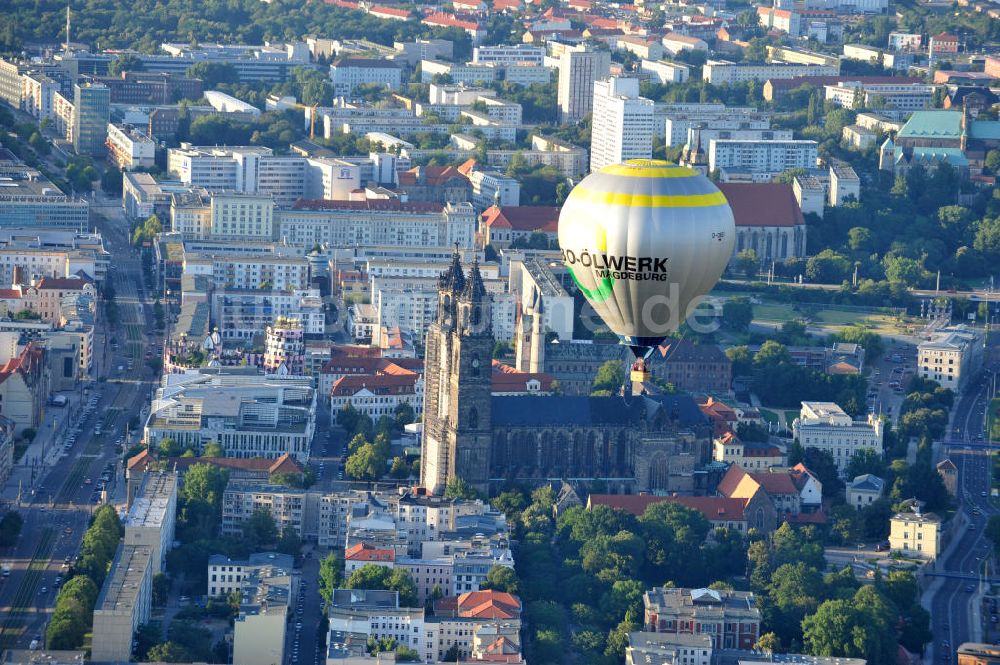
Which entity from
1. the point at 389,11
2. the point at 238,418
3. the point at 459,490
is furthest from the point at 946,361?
the point at 389,11

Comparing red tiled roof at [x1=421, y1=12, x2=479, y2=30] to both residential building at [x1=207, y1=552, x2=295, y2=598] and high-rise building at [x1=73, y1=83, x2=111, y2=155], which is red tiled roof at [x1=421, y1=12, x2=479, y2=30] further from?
residential building at [x1=207, y1=552, x2=295, y2=598]

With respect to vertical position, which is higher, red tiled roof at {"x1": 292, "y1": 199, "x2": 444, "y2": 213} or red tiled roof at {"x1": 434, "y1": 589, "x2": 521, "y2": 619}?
red tiled roof at {"x1": 292, "y1": 199, "x2": 444, "y2": 213}

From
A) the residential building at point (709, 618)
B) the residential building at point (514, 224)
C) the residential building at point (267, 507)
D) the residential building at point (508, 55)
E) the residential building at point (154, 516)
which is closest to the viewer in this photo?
the residential building at point (709, 618)

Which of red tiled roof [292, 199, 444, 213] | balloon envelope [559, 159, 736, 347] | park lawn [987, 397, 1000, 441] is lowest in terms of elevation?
park lawn [987, 397, 1000, 441]

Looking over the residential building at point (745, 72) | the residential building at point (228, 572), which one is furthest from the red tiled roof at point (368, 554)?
the residential building at point (745, 72)

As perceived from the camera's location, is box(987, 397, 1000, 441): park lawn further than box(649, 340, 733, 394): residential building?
No

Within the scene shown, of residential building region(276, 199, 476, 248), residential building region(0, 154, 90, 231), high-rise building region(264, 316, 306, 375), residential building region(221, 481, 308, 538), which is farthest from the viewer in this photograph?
residential building region(276, 199, 476, 248)

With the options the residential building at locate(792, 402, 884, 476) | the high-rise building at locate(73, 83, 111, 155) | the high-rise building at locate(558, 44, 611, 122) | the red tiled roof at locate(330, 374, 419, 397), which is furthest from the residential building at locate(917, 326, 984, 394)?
the high-rise building at locate(558, 44, 611, 122)

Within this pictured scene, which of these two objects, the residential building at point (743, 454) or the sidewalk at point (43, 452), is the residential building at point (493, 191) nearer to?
the sidewalk at point (43, 452)

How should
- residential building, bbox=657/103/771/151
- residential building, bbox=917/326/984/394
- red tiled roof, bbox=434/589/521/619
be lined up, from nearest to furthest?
red tiled roof, bbox=434/589/521/619 → residential building, bbox=917/326/984/394 → residential building, bbox=657/103/771/151
